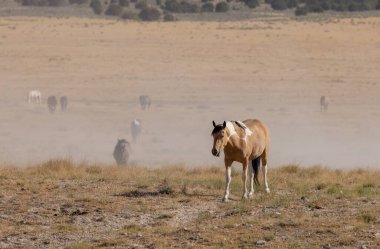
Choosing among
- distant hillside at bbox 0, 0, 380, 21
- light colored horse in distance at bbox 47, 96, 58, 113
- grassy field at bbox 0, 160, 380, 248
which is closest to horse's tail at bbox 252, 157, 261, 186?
grassy field at bbox 0, 160, 380, 248

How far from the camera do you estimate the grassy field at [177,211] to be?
12664 mm

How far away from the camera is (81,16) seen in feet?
267

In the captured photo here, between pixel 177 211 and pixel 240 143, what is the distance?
161cm

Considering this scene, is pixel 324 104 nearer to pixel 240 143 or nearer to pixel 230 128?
pixel 240 143

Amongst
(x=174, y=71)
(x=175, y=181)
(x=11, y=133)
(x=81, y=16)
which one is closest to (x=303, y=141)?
(x=11, y=133)

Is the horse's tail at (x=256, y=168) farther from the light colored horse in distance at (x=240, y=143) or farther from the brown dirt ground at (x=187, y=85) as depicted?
the brown dirt ground at (x=187, y=85)

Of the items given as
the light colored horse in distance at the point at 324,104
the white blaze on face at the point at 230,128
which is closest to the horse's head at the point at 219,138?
the white blaze on face at the point at 230,128

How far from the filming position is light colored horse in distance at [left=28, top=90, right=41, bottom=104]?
45.7 meters

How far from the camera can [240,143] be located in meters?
15.7

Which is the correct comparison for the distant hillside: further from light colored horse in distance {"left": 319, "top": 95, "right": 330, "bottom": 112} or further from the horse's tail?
the horse's tail

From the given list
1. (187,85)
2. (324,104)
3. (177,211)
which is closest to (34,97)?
(187,85)

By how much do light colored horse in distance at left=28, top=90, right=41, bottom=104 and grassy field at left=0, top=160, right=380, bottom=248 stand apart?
26375 millimetres

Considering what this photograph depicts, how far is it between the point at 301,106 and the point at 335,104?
1660 millimetres

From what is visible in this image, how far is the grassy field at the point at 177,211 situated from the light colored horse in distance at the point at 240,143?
1.64 feet
